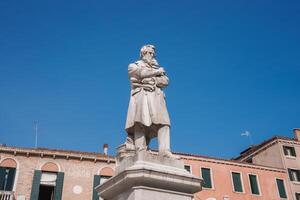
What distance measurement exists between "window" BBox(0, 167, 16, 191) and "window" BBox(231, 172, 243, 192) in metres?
18.8

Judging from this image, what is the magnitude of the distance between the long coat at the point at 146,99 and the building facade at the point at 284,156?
105 feet

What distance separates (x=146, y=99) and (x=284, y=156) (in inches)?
1300

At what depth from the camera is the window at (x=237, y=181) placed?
32.6 metres

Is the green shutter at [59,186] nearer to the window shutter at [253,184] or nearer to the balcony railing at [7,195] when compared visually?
the balcony railing at [7,195]

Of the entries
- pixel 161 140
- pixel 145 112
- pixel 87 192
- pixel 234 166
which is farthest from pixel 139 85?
pixel 234 166

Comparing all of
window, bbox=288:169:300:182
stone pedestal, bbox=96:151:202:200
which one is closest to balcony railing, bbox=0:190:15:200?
stone pedestal, bbox=96:151:202:200

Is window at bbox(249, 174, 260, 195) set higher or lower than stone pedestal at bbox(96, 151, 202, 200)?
higher

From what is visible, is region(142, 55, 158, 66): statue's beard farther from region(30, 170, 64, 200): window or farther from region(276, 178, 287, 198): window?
region(276, 178, 287, 198): window

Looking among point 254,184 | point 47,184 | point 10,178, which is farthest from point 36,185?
point 254,184

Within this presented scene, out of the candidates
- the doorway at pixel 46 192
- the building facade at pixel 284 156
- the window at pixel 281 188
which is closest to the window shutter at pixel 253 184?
the window at pixel 281 188

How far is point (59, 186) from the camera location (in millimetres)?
27391

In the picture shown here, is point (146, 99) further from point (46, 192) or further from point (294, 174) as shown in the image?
point (294, 174)

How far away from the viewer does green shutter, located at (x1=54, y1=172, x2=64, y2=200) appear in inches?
1065

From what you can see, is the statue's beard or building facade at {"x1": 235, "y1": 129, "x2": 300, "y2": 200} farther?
building facade at {"x1": 235, "y1": 129, "x2": 300, "y2": 200}
